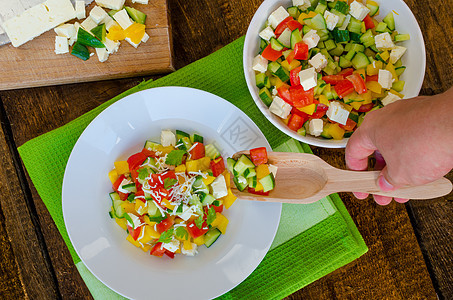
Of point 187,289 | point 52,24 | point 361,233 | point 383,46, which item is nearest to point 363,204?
point 361,233

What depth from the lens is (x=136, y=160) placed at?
1.35 metres

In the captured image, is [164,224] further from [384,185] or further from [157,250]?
[384,185]

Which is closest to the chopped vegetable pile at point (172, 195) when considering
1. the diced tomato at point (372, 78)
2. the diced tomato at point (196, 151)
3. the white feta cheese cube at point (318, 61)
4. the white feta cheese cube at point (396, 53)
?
the diced tomato at point (196, 151)

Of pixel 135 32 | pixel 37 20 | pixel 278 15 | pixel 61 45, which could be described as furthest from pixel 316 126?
pixel 37 20

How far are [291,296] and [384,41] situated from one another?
98 centimetres

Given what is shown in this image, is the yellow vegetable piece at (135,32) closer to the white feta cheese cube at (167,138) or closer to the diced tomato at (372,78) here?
the white feta cheese cube at (167,138)

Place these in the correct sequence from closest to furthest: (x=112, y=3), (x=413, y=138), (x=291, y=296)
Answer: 1. (x=413, y=138)
2. (x=112, y=3)
3. (x=291, y=296)

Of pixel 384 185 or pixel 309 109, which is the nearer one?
pixel 384 185

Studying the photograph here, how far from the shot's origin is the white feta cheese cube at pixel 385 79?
4.20ft

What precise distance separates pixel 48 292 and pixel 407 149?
4.44 feet

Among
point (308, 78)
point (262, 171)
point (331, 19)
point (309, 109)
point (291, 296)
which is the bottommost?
point (291, 296)

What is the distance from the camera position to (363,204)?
1522mm

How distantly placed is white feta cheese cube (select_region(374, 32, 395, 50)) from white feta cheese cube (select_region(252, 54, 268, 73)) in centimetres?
38

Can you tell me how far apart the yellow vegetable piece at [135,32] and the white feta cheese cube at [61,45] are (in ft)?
0.71
